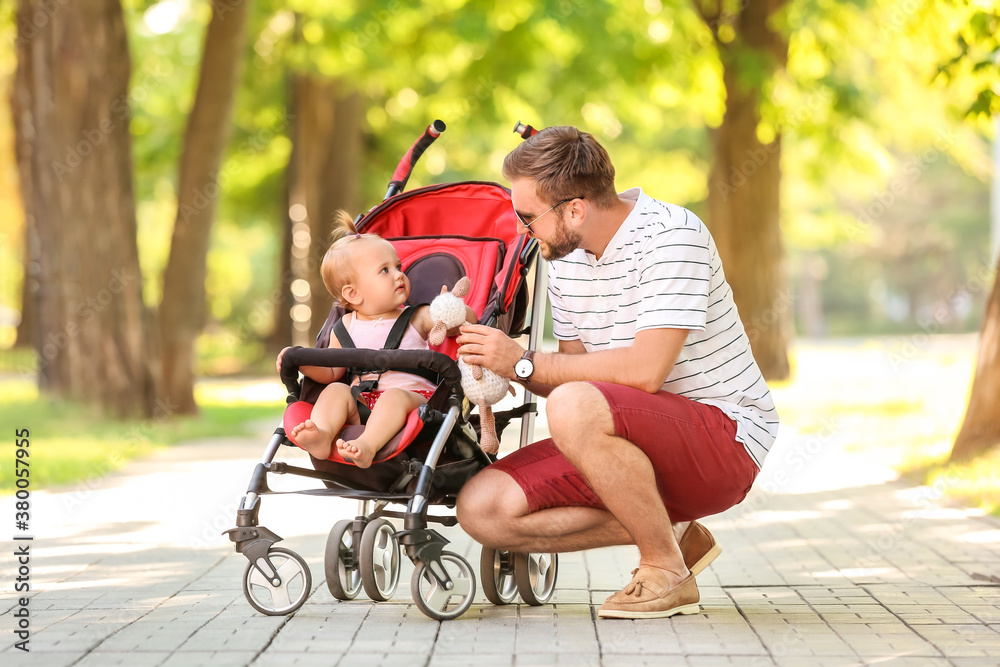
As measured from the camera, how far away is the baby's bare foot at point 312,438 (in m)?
3.94

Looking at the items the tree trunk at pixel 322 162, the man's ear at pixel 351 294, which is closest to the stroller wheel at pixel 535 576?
the man's ear at pixel 351 294

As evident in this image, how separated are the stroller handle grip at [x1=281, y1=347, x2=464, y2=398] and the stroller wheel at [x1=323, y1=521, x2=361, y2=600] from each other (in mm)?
612

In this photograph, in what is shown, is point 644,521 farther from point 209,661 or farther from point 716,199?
point 716,199

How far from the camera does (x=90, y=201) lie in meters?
11.6

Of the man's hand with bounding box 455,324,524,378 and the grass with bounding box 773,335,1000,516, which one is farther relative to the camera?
the grass with bounding box 773,335,1000,516

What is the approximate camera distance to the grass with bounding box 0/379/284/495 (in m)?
8.91

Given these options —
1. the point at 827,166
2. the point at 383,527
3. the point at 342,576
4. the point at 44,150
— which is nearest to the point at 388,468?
the point at 383,527

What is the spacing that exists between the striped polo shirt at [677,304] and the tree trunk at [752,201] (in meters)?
12.3

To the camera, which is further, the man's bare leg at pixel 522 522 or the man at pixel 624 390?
the man's bare leg at pixel 522 522

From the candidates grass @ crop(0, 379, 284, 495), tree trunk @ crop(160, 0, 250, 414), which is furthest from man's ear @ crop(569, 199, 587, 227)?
tree trunk @ crop(160, 0, 250, 414)

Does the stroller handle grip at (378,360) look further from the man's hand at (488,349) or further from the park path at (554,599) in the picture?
the park path at (554,599)

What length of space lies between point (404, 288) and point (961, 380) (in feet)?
43.6

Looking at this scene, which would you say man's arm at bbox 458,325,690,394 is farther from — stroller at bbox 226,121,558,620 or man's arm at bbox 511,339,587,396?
man's arm at bbox 511,339,587,396

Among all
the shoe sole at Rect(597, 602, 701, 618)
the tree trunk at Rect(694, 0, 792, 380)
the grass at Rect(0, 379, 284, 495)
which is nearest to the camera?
the shoe sole at Rect(597, 602, 701, 618)
